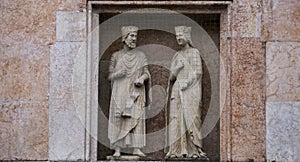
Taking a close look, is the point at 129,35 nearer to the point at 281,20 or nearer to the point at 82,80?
the point at 82,80

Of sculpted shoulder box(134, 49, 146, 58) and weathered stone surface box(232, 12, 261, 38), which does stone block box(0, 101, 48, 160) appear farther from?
weathered stone surface box(232, 12, 261, 38)

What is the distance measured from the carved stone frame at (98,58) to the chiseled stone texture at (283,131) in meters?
0.43

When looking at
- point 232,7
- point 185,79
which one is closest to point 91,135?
point 185,79

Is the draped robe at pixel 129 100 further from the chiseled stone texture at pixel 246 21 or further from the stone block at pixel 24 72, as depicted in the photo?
the chiseled stone texture at pixel 246 21

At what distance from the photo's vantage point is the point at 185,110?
12234 mm

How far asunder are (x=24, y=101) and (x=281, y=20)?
2.80 m

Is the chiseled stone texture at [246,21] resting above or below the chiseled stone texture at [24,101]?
above

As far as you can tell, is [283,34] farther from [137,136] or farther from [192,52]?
[137,136]

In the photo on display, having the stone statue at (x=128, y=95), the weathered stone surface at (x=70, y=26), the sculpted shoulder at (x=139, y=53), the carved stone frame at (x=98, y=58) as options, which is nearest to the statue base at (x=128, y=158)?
the stone statue at (x=128, y=95)

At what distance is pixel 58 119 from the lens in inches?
476

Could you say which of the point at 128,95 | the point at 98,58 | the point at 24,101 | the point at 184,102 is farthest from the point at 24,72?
the point at 184,102

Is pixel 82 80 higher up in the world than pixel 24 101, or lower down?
higher up

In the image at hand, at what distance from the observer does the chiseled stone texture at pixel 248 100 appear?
39.5ft

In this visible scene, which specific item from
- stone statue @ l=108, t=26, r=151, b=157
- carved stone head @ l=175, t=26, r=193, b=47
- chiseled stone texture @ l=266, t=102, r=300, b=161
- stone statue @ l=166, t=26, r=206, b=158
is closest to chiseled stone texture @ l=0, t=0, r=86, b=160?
stone statue @ l=108, t=26, r=151, b=157
